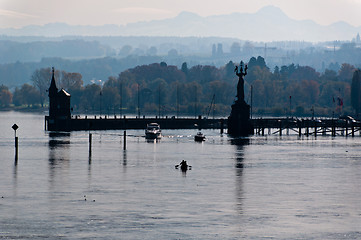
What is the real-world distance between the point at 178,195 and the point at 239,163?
3808 cm

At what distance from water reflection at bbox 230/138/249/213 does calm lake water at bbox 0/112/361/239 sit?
0.39 feet

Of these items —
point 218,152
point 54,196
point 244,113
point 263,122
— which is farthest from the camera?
point 263,122

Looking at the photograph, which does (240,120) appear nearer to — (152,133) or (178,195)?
(152,133)

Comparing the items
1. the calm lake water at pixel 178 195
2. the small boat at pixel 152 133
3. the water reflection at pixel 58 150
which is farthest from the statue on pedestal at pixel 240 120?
the calm lake water at pixel 178 195

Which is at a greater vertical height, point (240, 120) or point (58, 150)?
point (240, 120)

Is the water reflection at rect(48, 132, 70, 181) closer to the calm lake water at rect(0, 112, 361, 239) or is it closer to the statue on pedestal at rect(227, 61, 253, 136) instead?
the calm lake water at rect(0, 112, 361, 239)

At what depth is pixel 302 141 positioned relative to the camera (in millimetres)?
174750

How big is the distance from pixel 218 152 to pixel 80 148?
2367 centimetres

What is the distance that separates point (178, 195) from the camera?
77500mm

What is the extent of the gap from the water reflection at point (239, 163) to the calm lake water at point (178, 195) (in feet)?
0.39

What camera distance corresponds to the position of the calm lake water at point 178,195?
5994cm

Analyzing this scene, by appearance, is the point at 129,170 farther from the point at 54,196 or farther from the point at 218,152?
the point at 218,152

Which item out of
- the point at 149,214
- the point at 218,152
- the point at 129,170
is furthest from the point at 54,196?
the point at 218,152

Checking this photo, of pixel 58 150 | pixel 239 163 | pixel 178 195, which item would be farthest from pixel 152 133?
pixel 178 195
